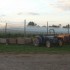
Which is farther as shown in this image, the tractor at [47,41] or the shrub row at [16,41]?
the shrub row at [16,41]

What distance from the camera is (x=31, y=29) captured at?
120ft

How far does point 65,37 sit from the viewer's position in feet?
92.4

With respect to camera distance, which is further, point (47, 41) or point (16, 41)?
point (16, 41)

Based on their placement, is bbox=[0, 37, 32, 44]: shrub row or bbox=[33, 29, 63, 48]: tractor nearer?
bbox=[33, 29, 63, 48]: tractor

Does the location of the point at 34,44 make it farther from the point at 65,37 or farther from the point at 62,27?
the point at 62,27
